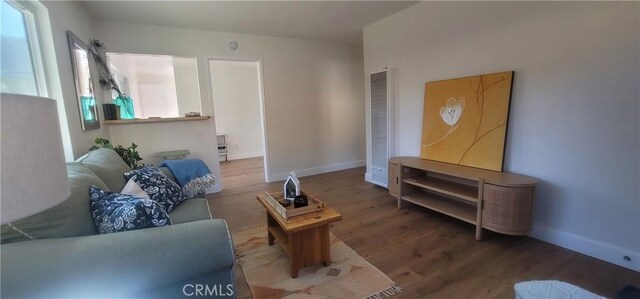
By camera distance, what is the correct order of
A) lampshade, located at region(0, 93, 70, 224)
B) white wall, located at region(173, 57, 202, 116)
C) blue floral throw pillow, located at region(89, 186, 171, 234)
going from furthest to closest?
white wall, located at region(173, 57, 202, 116)
blue floral throw pillow, located at region(89, 186, 171, 234)
lampshade, located at region(0, 93, 70, 224)

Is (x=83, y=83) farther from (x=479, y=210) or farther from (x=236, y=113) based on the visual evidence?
(x=236, y=113)

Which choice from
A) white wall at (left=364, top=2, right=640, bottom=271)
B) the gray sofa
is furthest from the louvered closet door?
the gray sofa

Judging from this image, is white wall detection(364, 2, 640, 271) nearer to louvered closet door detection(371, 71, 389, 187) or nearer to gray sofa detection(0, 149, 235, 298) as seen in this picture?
louvered closet door detection(371, 71, 389, 187)

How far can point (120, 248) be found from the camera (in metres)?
0.97

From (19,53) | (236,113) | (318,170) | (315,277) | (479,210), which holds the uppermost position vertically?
(19,53)

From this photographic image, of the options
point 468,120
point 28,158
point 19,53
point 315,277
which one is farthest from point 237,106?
point 28,158

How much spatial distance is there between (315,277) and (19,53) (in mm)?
2556

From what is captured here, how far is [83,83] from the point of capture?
2.56 m

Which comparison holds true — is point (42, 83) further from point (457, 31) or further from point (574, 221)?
point (574, 221)

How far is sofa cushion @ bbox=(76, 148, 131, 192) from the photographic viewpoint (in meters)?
1.63

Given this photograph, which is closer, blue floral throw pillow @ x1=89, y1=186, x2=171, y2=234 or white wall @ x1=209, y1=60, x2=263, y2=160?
blue floral throw pillow @ x1=89, y1=186, x2=171, y2=234

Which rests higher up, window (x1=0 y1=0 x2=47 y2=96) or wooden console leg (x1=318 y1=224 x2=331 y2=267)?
window (x1=0 y1=0 x2=47 y2=96)

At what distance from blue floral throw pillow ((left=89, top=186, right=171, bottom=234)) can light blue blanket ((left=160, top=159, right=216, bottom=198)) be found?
99cm

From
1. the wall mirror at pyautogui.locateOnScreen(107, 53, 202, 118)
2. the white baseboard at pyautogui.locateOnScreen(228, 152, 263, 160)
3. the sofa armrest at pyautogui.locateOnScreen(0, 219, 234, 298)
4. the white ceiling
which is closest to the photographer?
the sofa armrest at pyautogui.locateOnScreen(0, 219, 234, 298)
